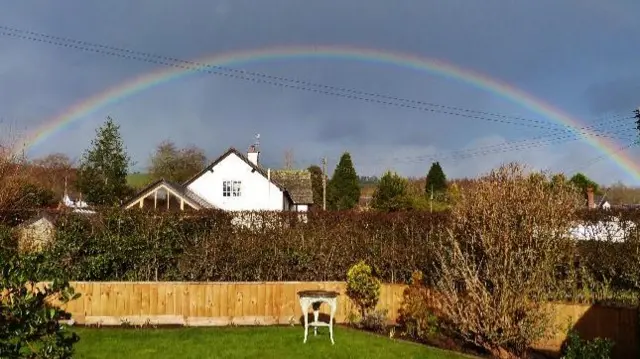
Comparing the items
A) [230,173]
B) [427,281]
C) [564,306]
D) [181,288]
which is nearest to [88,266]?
[181,288]

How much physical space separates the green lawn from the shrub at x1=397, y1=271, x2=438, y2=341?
67cm

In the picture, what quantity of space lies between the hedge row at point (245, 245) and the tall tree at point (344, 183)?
121ft

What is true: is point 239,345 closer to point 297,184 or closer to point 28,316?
point 28,316

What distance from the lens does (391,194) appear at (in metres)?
38.2

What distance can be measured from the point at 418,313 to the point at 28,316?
330 inches

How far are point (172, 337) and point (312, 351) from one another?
9.39ft

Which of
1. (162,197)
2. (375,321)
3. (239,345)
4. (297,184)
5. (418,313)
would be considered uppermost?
(297,184)

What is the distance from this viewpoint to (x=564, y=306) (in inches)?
402

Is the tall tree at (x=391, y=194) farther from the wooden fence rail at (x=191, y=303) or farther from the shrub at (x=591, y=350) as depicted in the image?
the shrub at (x=591, y=350)

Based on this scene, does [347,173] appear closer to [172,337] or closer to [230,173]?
[230,173]

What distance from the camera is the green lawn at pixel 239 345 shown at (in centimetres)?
923

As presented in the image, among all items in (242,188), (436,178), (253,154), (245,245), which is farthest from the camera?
(436,178)

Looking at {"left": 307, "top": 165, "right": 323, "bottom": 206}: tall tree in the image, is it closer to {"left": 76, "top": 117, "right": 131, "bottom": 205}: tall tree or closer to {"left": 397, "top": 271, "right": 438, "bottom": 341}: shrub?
{"left": 76, "top": 117, "right": 131, "bottom": 205}: tall tree

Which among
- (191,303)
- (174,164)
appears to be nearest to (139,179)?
(174,164)
